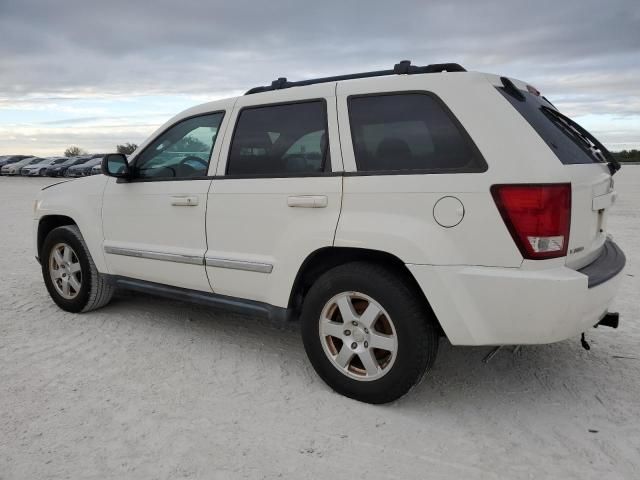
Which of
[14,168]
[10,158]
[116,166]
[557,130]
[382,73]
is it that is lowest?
[14,168]

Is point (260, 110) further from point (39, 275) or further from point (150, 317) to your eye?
point (39, 275)

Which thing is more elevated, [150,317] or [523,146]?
[523,146]

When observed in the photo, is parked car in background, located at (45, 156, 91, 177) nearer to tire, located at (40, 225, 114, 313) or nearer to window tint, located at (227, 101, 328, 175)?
tire, located at (40, 225, 114, 313)

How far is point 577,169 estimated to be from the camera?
113 inches

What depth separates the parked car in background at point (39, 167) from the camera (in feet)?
126

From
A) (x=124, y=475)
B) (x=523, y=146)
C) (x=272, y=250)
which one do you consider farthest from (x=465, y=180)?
(x=124, y=475)

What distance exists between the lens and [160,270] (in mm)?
4211

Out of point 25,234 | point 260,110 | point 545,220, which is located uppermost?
point 260,110

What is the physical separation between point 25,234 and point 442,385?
357 inches

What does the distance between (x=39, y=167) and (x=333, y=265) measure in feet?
134

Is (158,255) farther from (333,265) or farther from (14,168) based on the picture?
(14,168)

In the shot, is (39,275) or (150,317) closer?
(150,317)

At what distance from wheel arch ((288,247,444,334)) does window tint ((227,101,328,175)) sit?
53 centimetres

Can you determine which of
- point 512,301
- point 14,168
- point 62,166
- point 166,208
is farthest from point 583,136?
point 14,168
